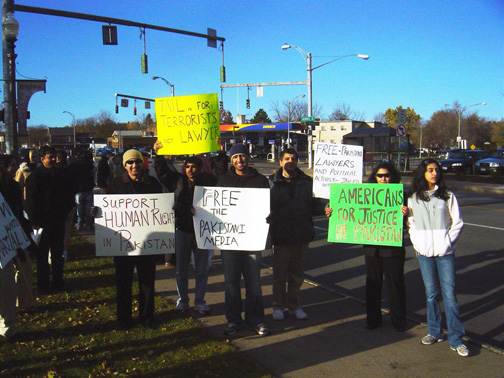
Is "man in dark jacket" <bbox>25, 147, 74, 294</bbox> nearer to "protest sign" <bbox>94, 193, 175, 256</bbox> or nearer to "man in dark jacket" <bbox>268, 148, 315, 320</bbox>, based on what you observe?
"protest sign" <bbox>94, 193, 175, 256</bbox>

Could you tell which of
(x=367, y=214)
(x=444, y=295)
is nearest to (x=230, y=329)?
(x=367, y=214)

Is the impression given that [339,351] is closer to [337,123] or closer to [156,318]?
[156,318]

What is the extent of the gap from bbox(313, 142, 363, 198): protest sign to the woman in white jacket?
213 cm

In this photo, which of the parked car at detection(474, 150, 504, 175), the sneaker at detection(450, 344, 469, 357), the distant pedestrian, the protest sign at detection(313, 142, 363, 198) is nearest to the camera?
the sneaker at detection(450, 344, 469, 357)

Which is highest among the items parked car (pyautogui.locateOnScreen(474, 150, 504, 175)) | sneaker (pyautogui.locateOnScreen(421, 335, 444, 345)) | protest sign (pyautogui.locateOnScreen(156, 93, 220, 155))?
protest sign (pyautogui.locateOnScreen(156, 93, 220, 155))

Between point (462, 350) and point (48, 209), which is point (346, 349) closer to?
point (462, 350)

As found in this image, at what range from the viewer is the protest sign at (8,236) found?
15.1 ft

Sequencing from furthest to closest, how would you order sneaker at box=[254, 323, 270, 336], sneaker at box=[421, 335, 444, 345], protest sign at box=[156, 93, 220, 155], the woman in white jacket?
protest sign at box=[156, 93, 220, 155], sneaker at box=[254, 323, 270, 336], sneaker at box=[421, 335, 444, 345], the woman in white jacket

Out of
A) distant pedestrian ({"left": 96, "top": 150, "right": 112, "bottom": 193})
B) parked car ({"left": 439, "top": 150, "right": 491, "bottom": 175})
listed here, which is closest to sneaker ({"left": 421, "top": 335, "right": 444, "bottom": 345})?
distant pedestrian ({"left": 96, "top": 150, "right": 112, "bottom": 193})

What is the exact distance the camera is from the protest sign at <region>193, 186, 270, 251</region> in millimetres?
5004

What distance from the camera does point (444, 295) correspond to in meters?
4.50

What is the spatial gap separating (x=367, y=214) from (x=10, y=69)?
30.8ft

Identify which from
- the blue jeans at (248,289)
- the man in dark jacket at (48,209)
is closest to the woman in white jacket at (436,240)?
the blue jeans at (248,289)

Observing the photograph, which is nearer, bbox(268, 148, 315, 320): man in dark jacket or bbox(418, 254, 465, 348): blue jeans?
bbox(418, 254, 465, 348): blue jeans
